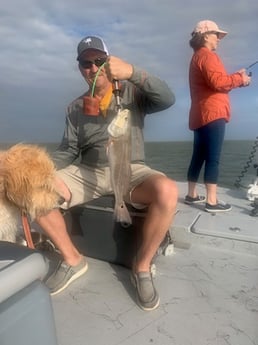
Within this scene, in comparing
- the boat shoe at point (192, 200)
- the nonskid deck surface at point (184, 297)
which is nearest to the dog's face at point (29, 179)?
the nonskid deck surface at point (184, 297)

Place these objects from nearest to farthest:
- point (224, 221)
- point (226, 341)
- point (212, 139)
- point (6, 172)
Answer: point (226, 341) → point (6, 172) → point (224, 221) → point (212, 139)

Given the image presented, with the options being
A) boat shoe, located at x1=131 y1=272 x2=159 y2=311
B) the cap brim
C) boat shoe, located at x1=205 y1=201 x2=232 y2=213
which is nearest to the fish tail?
boat shoe, located at x1=131 y1=272 x2=159 y2=311

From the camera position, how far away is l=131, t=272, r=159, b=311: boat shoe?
234cm

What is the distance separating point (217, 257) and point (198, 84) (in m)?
1.81

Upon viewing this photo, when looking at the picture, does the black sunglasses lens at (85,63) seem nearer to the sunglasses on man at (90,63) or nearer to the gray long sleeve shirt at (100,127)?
the sunglasses on man at (90,63)

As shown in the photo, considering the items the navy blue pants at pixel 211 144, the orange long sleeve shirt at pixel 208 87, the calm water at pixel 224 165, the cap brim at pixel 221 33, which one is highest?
the cap brim at pixel 221 33

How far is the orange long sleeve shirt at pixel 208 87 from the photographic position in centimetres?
354

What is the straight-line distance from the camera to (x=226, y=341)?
201cm

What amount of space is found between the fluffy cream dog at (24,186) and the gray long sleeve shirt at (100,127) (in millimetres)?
461

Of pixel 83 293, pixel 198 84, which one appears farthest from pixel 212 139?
pixel 83 293

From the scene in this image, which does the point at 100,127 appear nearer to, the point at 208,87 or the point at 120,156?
the point at 120,156

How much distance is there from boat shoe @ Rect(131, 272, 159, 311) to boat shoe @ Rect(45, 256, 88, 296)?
18.6 inches

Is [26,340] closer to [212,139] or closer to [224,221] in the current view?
[224,221]

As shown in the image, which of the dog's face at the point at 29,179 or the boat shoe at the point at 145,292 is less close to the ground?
the dog's face at the point at 29,179
